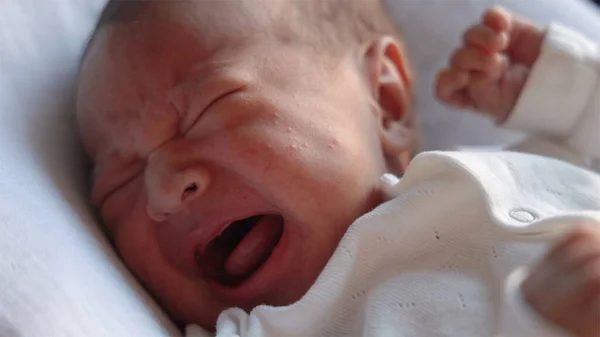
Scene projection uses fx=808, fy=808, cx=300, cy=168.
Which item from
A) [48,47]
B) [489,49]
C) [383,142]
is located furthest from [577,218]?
[48,47]

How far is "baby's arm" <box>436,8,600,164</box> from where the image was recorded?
41.1 inches

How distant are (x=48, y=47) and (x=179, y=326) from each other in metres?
0.37

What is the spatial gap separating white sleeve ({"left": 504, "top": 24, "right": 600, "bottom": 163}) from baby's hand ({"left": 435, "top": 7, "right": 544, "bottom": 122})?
2 cm

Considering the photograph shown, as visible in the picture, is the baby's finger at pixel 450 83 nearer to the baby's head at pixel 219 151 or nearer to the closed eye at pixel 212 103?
the baby's head at pixel 219 151

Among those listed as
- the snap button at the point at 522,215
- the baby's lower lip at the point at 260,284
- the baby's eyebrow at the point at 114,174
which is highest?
the snap button at the point at 522,215

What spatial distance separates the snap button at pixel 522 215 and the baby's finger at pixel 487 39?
1.08 ft

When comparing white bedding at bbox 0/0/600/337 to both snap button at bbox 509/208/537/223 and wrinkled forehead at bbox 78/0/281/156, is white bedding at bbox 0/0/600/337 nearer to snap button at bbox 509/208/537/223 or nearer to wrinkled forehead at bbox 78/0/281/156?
wrinkled forehead at bbox 78/0/281/156

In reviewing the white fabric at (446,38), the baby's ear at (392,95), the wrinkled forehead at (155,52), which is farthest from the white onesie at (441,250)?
the white fabric at (446,38)

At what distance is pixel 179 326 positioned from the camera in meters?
0.85

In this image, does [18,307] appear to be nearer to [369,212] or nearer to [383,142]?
[369,212]

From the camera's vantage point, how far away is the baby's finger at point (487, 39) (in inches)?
40.9

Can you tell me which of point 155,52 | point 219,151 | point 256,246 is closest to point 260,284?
point 256,246

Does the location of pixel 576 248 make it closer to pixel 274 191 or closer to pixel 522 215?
pixel 522 215

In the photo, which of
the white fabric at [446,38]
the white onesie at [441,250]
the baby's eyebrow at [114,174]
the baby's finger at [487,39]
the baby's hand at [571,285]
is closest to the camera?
the baby's hand at [571,285]
